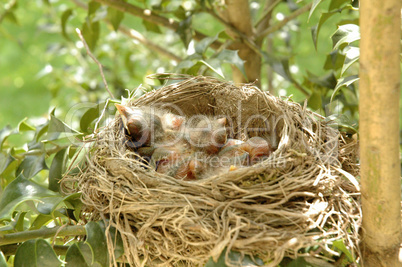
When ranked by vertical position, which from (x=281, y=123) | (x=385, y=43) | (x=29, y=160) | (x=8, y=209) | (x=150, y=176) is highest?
(x=385, y=43)

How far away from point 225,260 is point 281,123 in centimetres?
68

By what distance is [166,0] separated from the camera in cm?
193

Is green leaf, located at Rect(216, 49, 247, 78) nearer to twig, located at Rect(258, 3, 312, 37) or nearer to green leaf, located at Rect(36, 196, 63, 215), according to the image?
twig, located at Rect(258, 3, 312, 37)

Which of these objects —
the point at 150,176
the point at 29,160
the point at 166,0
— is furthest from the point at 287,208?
the point at 166,0

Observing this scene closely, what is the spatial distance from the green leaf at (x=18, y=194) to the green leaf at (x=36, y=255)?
10 cm

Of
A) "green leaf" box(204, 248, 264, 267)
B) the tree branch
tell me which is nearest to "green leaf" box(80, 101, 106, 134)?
the tree branch

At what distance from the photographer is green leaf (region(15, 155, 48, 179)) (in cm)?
133

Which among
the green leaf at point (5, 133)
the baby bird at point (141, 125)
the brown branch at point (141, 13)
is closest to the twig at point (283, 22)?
the brown branch at point (141, 13)

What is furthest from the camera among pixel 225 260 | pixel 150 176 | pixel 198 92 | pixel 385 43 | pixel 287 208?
pixel 198 92

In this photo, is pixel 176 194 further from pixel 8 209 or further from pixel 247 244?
pixel 8 209

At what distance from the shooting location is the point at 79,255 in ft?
3.22

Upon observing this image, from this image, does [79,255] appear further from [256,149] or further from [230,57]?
[230,57]

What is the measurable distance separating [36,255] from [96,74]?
1.84m

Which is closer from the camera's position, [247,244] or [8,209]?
[247,244]
